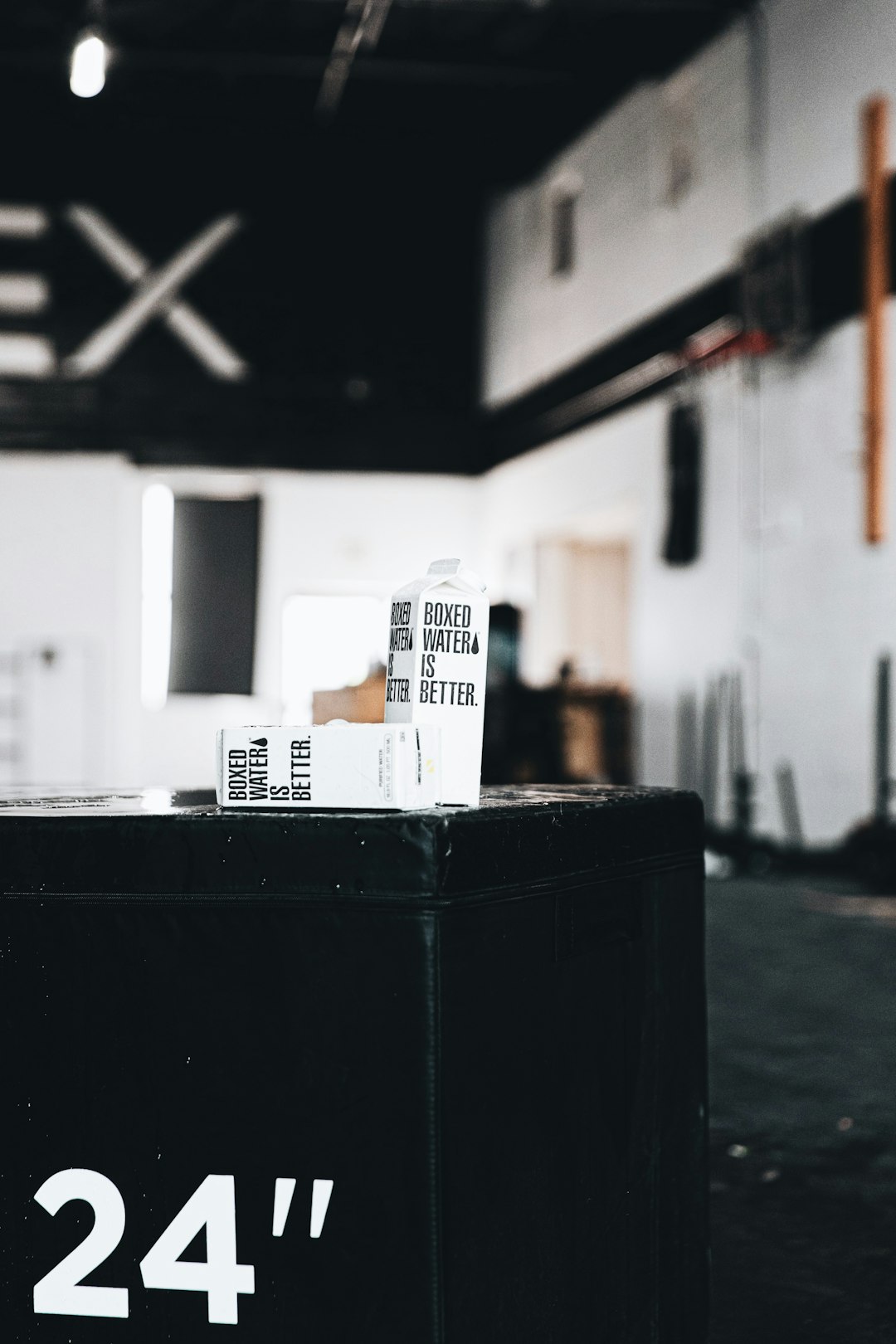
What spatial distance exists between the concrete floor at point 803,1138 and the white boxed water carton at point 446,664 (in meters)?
0.92

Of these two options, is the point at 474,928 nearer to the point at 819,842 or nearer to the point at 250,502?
the point at 250,502

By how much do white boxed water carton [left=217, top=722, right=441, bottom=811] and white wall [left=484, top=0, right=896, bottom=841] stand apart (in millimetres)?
6287

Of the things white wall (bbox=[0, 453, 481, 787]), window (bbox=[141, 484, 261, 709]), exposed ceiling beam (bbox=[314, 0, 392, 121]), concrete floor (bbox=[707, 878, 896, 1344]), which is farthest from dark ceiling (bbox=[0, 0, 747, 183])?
concrete floor (bbox=[707, 878, 896, 1344])

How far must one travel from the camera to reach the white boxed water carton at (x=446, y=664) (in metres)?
1.41

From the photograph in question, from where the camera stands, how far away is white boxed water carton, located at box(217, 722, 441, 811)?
52.7 inches

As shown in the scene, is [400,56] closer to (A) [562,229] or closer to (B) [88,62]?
(A) [562,229]

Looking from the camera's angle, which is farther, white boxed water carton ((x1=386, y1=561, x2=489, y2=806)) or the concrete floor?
the concrete floor

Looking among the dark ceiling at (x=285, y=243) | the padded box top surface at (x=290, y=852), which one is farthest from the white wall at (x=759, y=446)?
the padded box top surface at (x=290, y=852)

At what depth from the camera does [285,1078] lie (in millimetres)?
1296

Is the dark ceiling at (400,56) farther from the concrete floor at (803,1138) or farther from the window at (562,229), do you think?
the concrete floor at (803,1138)

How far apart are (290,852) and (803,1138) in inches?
73.9

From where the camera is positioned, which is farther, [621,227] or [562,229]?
[562,229]

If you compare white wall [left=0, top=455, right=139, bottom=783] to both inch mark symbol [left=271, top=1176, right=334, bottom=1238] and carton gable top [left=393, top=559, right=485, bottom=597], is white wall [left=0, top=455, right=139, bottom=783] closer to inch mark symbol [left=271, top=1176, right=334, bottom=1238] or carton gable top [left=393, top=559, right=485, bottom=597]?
carton gable top [left=393, top=559, right=485, bottom=597]

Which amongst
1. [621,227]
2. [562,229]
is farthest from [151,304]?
[621,227]
